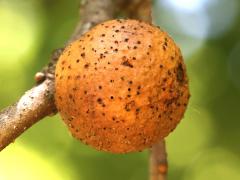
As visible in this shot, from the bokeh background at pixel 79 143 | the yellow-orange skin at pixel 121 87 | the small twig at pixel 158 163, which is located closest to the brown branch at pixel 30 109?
the yellow-orange skin at pixel 121 87

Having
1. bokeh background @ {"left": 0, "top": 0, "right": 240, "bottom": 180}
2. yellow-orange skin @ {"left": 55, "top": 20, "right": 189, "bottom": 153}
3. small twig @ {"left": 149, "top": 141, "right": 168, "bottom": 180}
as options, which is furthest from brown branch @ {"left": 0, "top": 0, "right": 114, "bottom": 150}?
bokeh background @ {"left": 0, "top": 0, "right": 240, "bottom": 180}

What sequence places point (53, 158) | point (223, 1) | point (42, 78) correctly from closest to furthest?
point (42, 78)
point (53, 158)
point (223, 1)

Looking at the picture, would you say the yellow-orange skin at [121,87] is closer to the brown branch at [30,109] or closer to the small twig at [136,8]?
the brown branch at [30,109]

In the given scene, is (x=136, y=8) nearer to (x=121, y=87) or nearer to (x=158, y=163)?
(x=158, y=163)

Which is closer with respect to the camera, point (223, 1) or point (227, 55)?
point (227, 55)

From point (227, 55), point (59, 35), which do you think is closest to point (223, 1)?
point (227, 55)

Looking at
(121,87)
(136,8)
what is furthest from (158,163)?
(136,8)

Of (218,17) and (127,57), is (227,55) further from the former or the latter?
(127,57)
